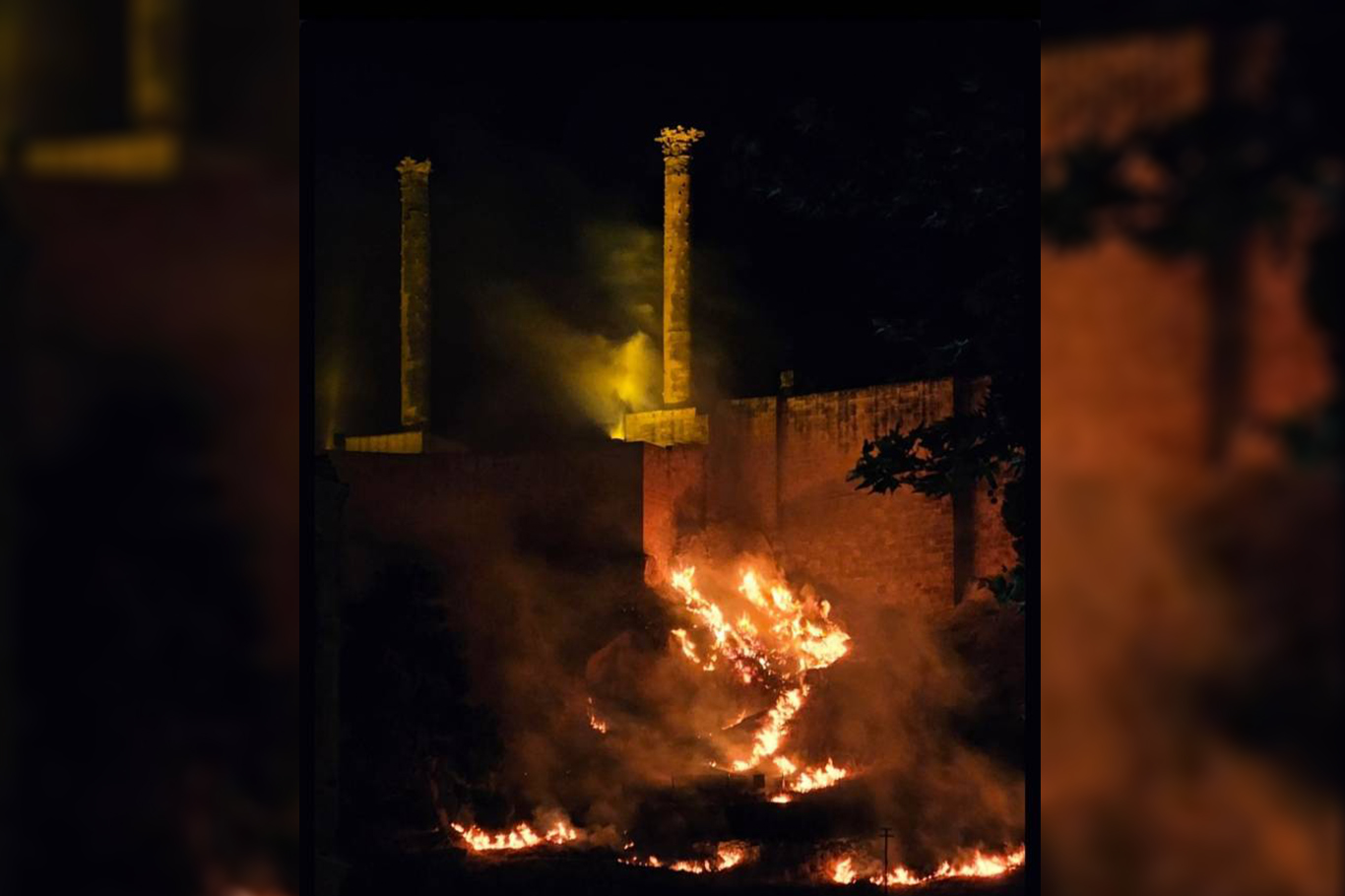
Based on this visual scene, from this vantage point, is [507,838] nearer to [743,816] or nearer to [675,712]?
[675,712]

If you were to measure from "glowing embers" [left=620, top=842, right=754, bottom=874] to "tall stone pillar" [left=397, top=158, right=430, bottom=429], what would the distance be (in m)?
2.36

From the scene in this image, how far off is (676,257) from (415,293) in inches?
50.3

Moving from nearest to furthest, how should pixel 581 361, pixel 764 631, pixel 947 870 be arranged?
1. pixel 947 870
2. pixel 764 631
3. pixel 581 361

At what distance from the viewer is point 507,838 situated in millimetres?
7621

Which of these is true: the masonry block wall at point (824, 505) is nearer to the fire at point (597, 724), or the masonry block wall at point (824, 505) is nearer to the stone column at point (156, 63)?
the fire at point (597, 724)

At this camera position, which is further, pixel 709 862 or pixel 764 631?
pixel 764 631

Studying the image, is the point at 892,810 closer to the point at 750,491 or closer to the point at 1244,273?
the point at 750,491

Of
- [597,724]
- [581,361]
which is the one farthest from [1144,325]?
[581,361]

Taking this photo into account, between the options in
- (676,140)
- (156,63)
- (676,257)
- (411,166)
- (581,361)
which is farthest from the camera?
(581,361)

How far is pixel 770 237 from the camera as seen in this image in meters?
7.91

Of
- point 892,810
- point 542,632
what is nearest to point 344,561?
point 542,632

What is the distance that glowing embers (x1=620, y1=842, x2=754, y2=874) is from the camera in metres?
7.45

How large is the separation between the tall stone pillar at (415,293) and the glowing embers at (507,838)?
196cm

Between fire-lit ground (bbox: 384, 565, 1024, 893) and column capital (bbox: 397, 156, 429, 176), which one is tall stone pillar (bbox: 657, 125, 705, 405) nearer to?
column capital (bbox: 397, 156, 429, 176)
